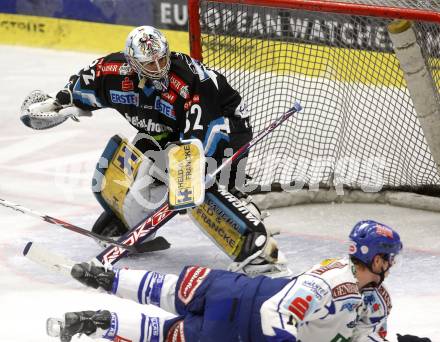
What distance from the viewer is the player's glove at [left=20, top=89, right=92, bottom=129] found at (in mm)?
5289

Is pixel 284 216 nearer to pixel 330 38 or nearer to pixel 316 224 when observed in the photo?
pixel 316 224

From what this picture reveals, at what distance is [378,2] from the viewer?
520 centimetres

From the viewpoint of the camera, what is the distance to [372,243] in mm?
3498

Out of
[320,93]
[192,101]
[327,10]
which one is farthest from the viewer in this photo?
[320,93]

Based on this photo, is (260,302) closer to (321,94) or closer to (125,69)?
(125,69)

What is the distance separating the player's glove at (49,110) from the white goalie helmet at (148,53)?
50 cm

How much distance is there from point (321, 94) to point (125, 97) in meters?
1.42

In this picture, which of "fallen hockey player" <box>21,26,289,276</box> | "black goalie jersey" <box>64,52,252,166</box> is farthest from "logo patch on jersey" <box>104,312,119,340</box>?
"black goalie jersey" <box>64,52,252,166</box>

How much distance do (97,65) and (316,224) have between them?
1.28 meters

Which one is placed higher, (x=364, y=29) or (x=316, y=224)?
(x=364, y=29)

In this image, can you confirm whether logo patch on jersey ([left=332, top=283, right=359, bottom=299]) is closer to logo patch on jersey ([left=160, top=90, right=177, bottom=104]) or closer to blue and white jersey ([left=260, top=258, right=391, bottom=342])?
blue and white jersey ([left=260, top=258, right=391, bottom=342])

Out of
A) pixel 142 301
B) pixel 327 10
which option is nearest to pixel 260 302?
pixel 142 301

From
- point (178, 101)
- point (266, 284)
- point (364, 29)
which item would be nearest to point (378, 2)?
point (364, 29)

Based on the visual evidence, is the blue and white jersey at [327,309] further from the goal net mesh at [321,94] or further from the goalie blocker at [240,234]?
the goal net mesh at [321,94]
